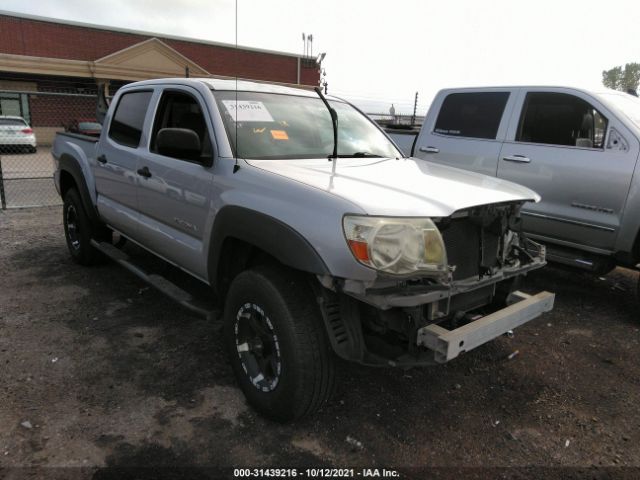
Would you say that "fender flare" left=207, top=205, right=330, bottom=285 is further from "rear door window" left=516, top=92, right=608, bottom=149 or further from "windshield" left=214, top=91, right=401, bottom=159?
"rear door window" left=516, top=92, right=608, bottom=149

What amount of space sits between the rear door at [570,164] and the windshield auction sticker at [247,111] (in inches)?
117

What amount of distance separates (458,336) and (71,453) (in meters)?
2.08

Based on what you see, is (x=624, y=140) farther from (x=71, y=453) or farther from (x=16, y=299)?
(x=16, y=299)

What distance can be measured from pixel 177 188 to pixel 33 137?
18273 mm

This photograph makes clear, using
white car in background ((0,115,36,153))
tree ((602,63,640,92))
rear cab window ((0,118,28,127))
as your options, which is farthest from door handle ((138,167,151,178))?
tree ((602,63,640,92))

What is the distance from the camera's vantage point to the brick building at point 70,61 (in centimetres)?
2392

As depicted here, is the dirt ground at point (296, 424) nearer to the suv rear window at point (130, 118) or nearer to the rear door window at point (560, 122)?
the suv rear window at point (130, 118)

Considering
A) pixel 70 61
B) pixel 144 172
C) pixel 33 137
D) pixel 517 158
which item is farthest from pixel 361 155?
pixel 70 61

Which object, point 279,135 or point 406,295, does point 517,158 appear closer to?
point 279,135

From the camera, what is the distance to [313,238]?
2357mm

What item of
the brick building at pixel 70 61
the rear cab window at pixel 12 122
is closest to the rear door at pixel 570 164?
the rear cab window at pixel 12 122

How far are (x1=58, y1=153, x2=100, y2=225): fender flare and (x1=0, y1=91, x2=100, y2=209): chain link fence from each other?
3.00 m

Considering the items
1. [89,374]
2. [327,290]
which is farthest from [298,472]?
[89,374]

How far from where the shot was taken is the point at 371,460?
8.48 feet
